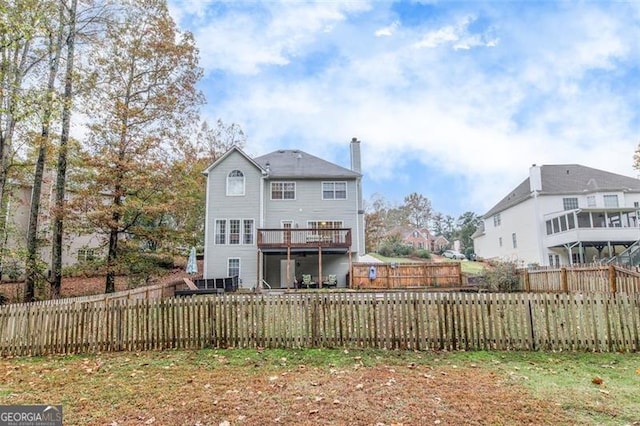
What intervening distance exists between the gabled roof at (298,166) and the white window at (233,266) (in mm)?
5755

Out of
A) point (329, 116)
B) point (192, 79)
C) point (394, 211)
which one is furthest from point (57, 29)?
point (394, 211)

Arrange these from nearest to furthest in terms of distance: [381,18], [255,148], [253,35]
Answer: [381,18]
[253,35]
[255,148]

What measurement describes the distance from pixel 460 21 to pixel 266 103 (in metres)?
13.0

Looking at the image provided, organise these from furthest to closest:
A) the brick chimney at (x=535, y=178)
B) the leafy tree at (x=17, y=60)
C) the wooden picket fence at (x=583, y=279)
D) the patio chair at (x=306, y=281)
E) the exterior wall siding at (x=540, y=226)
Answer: the brick chimney at (x=535, y=178), the exterior wall siding at (x=540, y=226), the patio chair at (x=306, y=281), the wooden picket fence at (x=583, y=279), the leafy tree at (x=17, y=60)

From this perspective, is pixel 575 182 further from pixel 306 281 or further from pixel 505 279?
pixel 306 281

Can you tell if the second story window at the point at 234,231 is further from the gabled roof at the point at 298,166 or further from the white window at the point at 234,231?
the gabled roof at the point at 298,166

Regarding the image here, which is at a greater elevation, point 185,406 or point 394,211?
point 394,211

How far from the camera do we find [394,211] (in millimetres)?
62719

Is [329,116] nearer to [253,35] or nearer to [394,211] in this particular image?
[253,35]

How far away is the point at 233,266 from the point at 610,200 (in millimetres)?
28339

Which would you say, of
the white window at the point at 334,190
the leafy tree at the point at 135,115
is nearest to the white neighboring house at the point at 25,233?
the leafy tree at the point at 135,115

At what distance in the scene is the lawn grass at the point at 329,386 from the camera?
3.60m

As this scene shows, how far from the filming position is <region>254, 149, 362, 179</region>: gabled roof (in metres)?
22.3

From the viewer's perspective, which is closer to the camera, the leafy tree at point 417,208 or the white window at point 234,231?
the white window at point 234,231
